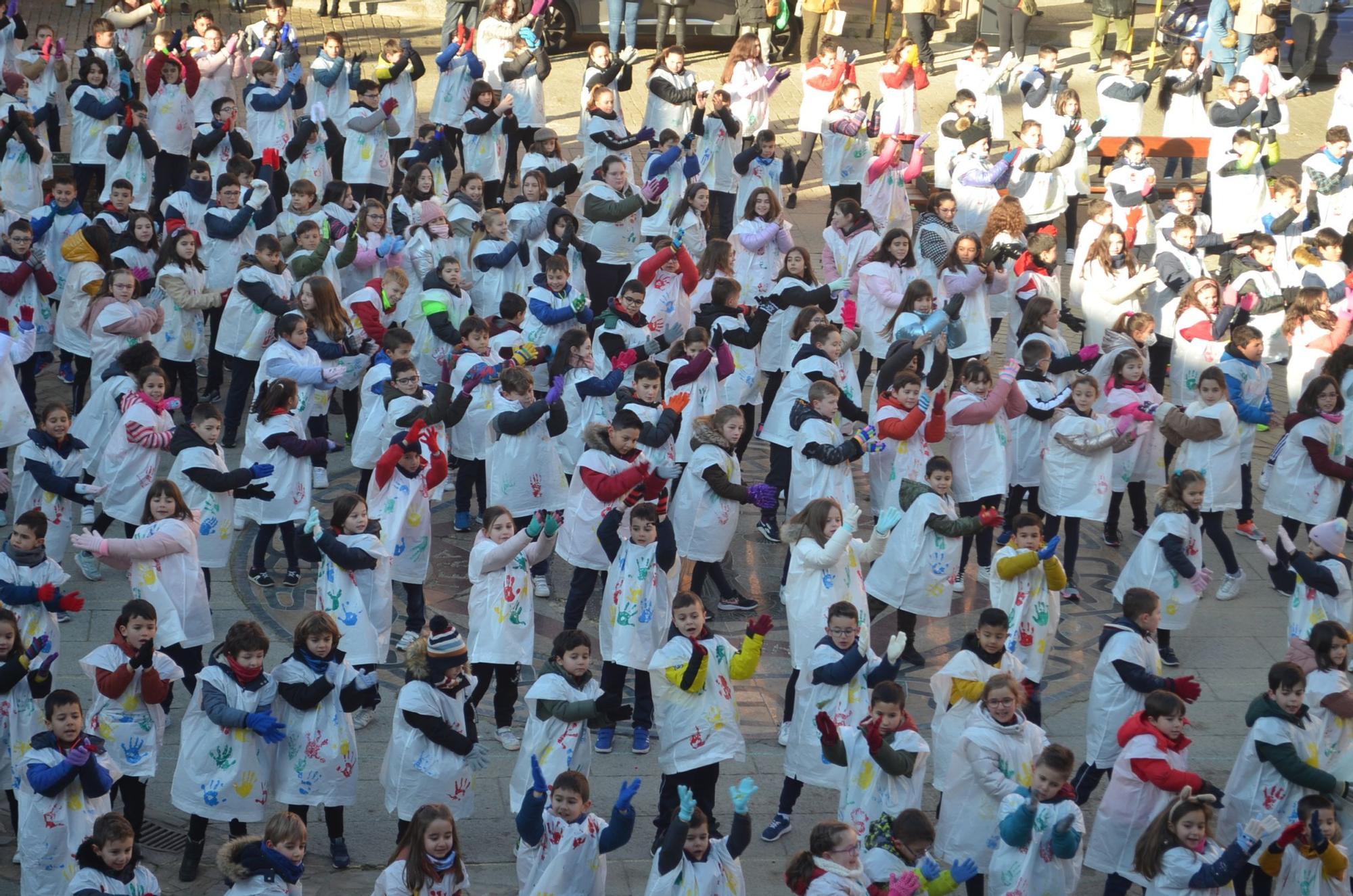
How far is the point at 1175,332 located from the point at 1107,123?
5.49 m

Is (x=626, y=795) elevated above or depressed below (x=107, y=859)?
above

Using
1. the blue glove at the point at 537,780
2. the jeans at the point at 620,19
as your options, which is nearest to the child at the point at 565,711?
the blue glove at the point at 537,780

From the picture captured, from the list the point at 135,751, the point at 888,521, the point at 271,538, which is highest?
the point at 888,521

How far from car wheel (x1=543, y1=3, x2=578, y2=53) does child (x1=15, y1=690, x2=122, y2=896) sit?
1751cm

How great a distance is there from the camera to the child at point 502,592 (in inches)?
388

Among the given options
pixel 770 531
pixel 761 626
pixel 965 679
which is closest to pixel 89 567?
pixel 770 531

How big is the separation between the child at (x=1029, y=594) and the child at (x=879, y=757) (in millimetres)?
1845

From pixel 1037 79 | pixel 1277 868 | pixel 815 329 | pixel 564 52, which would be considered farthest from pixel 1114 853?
pixel 564 52

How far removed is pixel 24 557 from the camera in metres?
9.55

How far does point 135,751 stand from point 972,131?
11.3 m

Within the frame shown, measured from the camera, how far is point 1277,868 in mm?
8516

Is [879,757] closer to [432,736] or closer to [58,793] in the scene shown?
[432,736]

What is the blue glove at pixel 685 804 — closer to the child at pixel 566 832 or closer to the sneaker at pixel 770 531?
the child at pixel 566 832

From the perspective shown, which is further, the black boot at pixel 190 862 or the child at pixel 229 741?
the black boot at pixel 190 862
